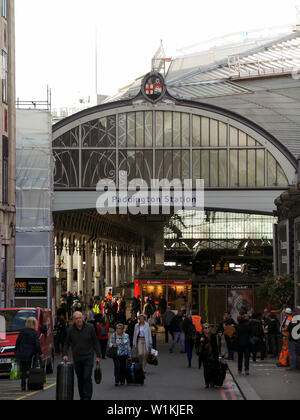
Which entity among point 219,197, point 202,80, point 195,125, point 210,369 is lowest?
point 210,369

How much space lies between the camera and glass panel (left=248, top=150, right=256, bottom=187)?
50.7 m

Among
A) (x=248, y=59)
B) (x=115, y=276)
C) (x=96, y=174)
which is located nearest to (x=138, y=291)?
(x=96, y=174)

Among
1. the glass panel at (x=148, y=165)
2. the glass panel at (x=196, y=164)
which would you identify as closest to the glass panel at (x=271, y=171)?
the glass panel at (x=196, y=164)

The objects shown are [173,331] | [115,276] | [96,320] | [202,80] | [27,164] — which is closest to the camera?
[96,320]

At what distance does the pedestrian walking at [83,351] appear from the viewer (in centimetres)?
1566

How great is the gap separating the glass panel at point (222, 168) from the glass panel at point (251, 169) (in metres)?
1.31

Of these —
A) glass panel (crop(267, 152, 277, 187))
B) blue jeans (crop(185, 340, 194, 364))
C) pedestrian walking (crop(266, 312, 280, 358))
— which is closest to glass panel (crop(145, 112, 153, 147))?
glass panel (crop(267, 152, 277, 187))

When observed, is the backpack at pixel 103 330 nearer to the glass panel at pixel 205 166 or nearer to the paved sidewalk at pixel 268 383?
the paved sidewalk at pixel 268 383

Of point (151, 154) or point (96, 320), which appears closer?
point (96, 320)

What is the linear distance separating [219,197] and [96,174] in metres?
6.78

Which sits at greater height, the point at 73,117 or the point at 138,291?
the point at 73,117

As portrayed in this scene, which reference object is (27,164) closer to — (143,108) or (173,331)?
(143,108)
